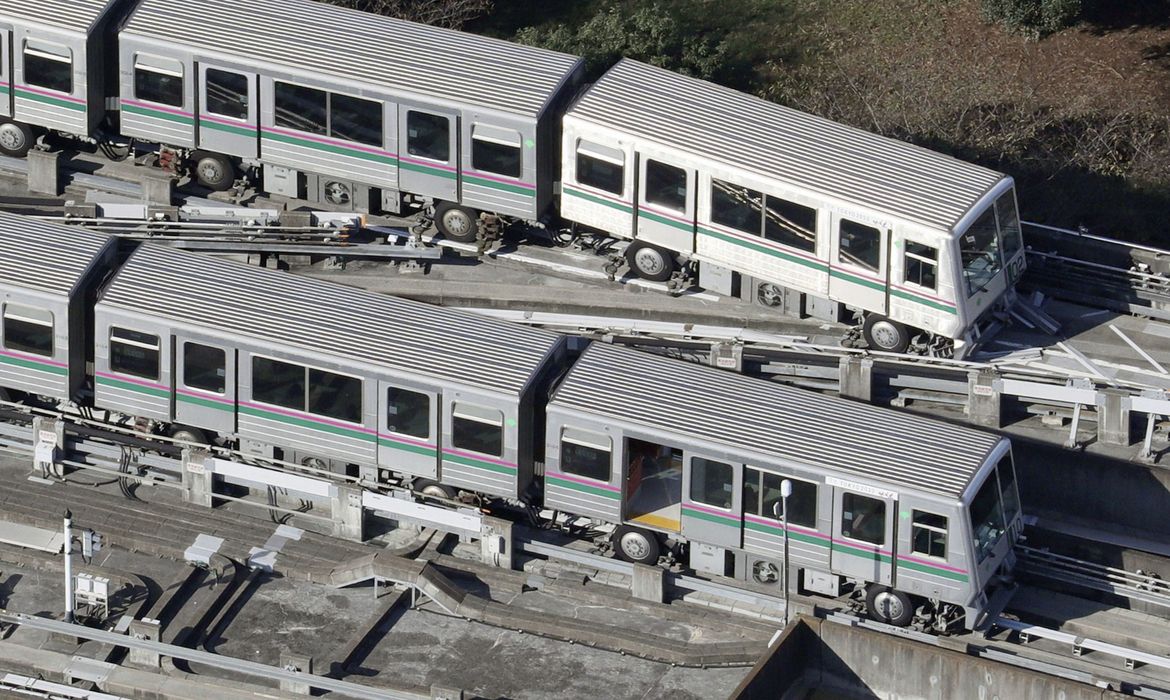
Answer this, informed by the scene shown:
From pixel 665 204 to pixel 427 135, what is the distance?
4701 mm

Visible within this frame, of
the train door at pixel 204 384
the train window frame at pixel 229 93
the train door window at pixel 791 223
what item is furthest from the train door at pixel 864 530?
the train window frame at pixel 229 93

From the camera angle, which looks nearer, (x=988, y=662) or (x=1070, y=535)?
(x=988, y=662)

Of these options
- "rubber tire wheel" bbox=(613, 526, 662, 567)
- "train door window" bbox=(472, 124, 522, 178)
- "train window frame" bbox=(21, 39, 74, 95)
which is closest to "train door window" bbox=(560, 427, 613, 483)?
"rubber tire wheel" bbox=(613, 526, 662, 567)

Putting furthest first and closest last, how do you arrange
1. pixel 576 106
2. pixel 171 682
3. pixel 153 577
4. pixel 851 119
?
pixel 851 119
pixel 576 106
pixel 153 577
pixel 171 682

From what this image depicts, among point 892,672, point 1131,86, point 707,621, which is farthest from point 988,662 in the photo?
point 1131,86

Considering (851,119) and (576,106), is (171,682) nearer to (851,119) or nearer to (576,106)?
(576,106)

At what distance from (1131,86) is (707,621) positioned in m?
21.2

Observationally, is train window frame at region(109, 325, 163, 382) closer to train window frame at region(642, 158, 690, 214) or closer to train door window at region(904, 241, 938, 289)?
train window frame at region(642, 158, 690, 214)

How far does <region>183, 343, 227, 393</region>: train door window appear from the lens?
47094 mm

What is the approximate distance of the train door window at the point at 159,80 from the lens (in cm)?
5172

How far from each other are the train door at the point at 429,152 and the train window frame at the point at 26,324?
24.6 ft

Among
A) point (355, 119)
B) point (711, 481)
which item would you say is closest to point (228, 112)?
point (355, 119)

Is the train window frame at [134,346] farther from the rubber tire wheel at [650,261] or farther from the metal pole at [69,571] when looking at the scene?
the rubber tire wheel at [650,261]

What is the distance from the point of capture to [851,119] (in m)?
57.4
